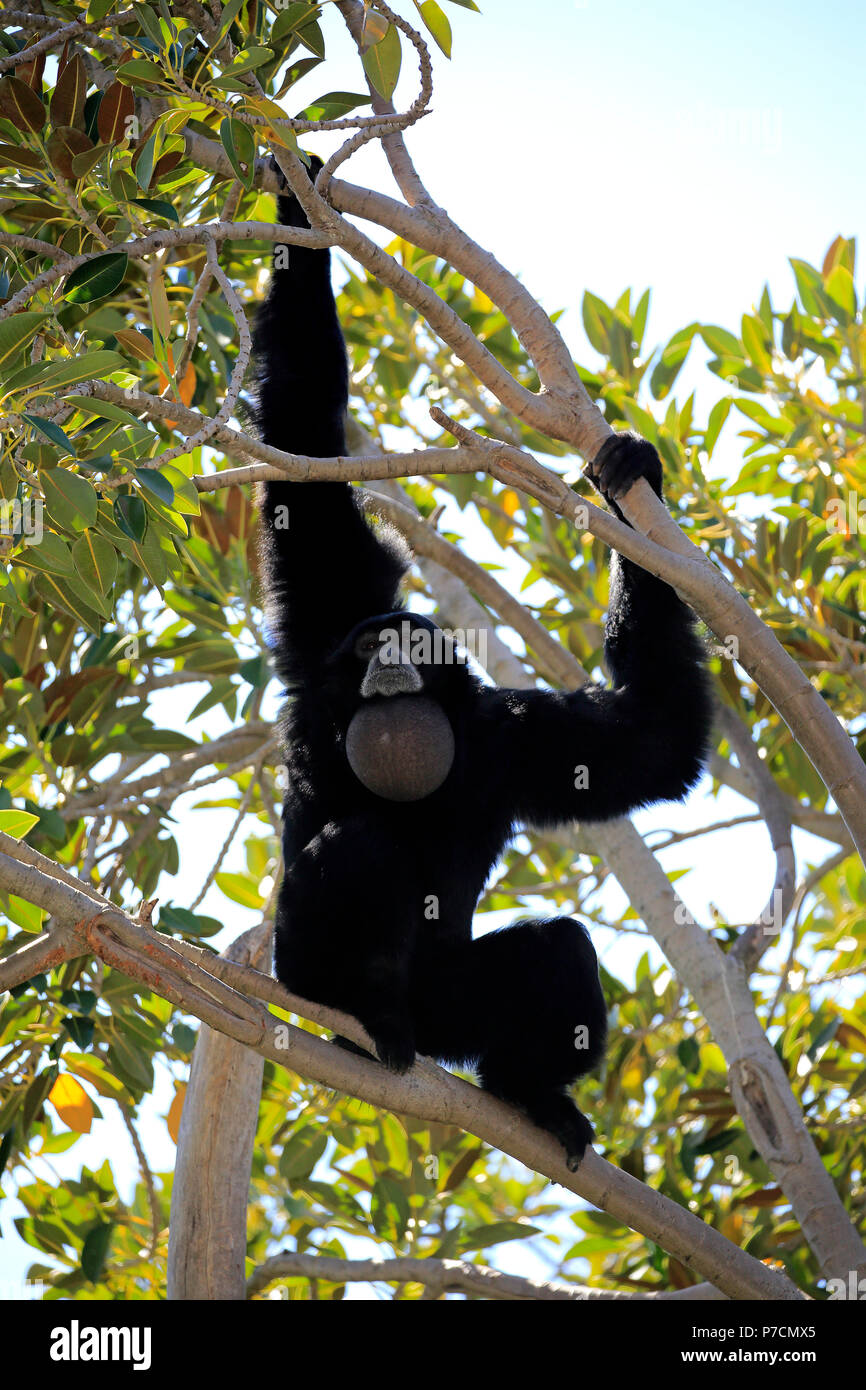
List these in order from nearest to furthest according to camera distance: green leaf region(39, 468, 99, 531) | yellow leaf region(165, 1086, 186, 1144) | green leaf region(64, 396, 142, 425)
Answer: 1. green leaf region(39, 468, 99, 531)
2. green leaf region(64, 396, 142, 425)
3. yellow leaf region(165, 1086, 186, 1144)

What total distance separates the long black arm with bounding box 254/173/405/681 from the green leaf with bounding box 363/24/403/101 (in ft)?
3.78

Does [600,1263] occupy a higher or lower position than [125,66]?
lower

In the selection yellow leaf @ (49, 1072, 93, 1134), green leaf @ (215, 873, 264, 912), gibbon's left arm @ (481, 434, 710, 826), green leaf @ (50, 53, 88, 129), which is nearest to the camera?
green leaf @ (50, 53, 88, 129)

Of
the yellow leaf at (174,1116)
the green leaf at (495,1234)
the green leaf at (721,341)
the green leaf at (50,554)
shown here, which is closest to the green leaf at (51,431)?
the green leaf at (50,554)

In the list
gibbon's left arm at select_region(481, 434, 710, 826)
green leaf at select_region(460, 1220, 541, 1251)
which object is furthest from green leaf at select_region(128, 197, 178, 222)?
green leaf at select_region(460, 1220, 541, 1251)

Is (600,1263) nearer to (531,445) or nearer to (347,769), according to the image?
(347,769)

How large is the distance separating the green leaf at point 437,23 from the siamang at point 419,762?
2.93ft

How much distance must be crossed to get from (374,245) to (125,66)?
753 mm

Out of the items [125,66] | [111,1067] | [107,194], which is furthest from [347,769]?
[125,66]

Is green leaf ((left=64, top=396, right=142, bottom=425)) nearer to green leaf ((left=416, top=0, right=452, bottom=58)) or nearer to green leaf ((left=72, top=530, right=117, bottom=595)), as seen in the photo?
green leaf ((left=72, top=530, right=117, bottom=595))

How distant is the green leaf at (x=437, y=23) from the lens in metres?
3.39

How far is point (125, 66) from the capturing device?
125 inches

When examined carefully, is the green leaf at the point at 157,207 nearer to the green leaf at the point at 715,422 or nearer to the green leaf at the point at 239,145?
the green leaf at the point at 239,145

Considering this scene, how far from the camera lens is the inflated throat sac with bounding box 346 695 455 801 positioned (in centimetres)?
414
